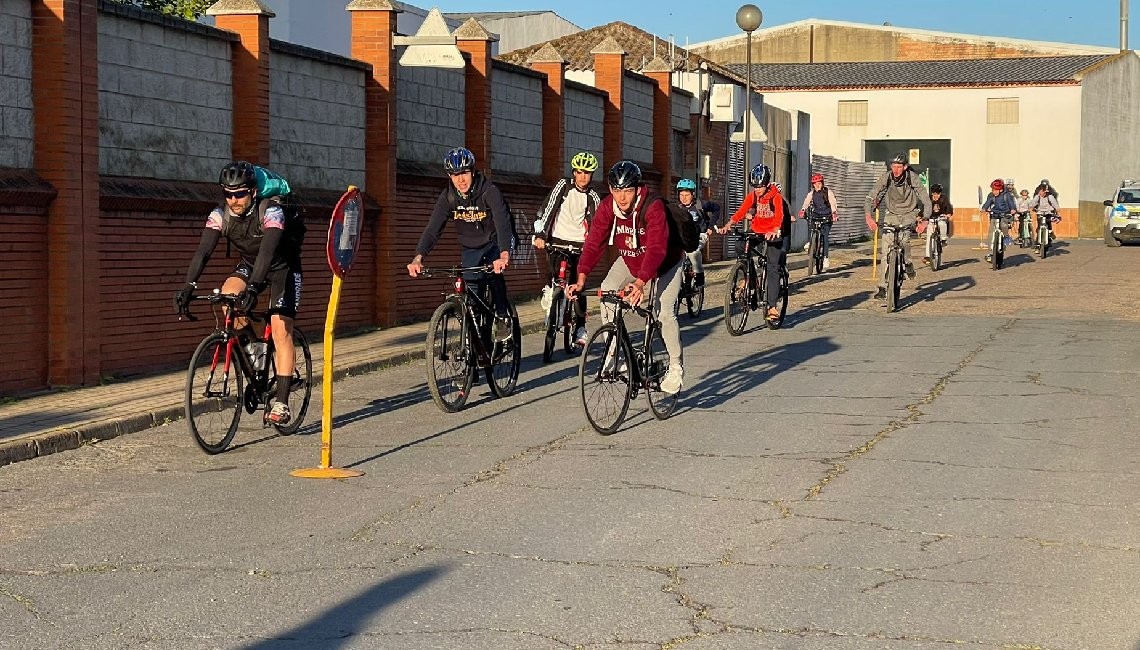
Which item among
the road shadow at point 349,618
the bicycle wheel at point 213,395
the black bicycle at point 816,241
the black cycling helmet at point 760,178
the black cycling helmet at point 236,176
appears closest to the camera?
the road shadow at point 349,618

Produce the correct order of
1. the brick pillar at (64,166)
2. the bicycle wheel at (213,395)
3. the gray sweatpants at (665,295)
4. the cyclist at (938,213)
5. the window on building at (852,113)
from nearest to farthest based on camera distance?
the bicycle wheel at (213,395), the gray sweatpants at (665,295), the brick pillar at (64,166), the cyclist at (938,213), the window on building at (852,113)

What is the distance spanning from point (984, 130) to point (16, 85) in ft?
192

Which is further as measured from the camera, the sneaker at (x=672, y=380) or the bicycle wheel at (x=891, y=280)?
the bicycle wheel at (x=891, y=280)

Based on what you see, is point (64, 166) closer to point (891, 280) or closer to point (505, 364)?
point (505, 364)

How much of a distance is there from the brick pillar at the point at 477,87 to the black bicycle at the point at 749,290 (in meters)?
4.49

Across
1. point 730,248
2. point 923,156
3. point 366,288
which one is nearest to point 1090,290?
point 730,248

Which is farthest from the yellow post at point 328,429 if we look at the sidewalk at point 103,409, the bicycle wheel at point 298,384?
the sidewalk at point 103,409

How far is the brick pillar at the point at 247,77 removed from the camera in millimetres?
15320

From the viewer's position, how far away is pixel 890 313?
20.9 m

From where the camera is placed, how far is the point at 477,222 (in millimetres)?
12484

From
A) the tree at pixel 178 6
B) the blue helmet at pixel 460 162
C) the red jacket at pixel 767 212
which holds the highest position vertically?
the tree at pixel 178 6

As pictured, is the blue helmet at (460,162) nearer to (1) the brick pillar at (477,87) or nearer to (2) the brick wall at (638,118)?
(1) the brick pillar at (477,87)

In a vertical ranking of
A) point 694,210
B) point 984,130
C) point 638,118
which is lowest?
point 694,210

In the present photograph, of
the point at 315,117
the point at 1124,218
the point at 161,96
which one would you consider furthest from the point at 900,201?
the point at 1124,218
